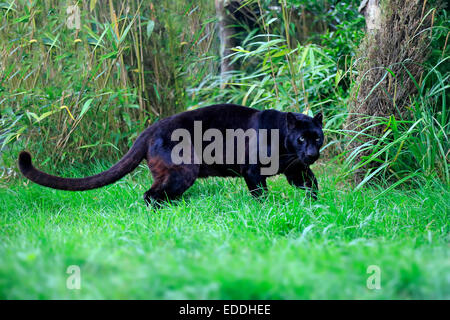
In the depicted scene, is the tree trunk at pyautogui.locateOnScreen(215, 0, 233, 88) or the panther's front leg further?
the tree trunk at pyautogui.locateOnScreen(215, 0, 233, 88)

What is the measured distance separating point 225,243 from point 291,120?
1515mm

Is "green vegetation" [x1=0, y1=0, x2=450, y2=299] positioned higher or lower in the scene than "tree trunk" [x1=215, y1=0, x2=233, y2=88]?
lower

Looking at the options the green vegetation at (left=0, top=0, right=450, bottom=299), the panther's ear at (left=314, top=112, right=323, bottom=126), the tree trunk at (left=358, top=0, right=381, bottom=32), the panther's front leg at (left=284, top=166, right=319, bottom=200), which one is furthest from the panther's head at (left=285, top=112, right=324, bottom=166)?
the tree trunk at (left=358, top=0, right=381, bottom=32)

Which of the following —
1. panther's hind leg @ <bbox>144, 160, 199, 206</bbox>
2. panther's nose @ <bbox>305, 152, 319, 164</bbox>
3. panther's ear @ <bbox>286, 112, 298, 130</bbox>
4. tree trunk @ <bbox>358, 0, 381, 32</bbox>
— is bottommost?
panther's hind leg @ <bbox>144, 160, 199, 206</bbox>

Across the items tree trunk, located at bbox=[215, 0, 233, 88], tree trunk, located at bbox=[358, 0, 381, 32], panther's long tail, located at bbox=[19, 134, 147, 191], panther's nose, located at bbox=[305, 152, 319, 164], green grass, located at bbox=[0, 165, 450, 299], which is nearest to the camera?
green grass, located at bbox=[0, 165, 450, 299]

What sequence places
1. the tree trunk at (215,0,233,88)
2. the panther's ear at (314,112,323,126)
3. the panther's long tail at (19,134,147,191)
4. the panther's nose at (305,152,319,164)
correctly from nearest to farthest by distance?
1. the panther's long tail at (19,134,147,191)
2. the panther's nose at (305,152,319,164)
3. the panther's ear at (314,112,323,126)
4. the tree trunk at (215,0,233,88)

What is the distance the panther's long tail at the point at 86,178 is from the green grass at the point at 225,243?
0.81 feet

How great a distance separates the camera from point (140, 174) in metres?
4.60

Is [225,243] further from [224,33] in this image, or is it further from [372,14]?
[224,33]

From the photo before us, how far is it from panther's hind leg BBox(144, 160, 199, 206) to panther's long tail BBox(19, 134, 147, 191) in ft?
0.57

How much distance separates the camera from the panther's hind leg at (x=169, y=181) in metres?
3.51

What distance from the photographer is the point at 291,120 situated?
357 cm

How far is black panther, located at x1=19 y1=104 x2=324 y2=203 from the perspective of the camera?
3516 mm

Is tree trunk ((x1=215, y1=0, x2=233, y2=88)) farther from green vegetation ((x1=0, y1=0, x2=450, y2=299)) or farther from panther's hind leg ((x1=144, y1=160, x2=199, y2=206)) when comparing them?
panther's hind leg ((x1=144, y1=160, x2=199, y2=206))
